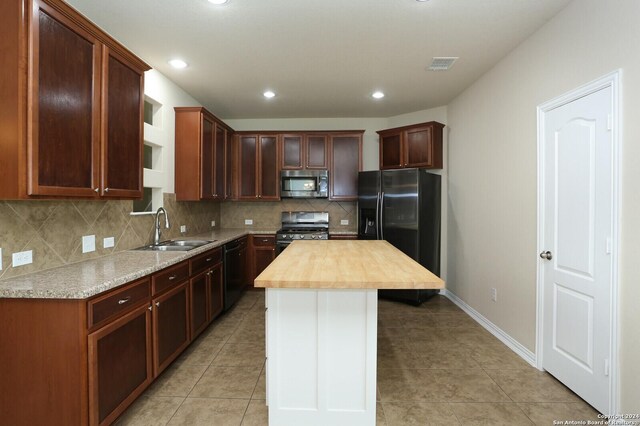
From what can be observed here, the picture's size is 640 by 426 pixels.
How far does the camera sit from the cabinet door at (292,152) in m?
4.84

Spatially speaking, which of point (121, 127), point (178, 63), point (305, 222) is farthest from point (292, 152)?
point (121, 127)

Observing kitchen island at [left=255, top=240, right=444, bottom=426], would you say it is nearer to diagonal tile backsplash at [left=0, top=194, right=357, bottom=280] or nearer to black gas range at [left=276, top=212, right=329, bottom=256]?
diagonal tile backsplash at [left=0, top=194, right=357, bottom=280]

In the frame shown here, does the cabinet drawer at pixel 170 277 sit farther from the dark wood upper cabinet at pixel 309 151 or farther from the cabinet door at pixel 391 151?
the cabinet door at pixel 391 151

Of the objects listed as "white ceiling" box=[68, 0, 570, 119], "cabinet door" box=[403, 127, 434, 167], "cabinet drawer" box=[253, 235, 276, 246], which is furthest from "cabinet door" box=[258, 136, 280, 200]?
"cabinet door" box=[403, 127, 434, 167]

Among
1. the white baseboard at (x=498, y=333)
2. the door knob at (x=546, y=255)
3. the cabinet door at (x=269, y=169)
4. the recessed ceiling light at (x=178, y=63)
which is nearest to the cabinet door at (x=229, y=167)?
the cabinet door at (x=269, y=169)

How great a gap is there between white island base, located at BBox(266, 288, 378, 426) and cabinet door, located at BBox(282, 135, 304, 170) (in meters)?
3.31

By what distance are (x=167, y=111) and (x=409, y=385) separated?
11.3ft

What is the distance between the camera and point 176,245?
3160 millimetres

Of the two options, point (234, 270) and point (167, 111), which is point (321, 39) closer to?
point (167, 111)

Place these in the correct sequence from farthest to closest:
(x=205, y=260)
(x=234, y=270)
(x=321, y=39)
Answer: (x=234, y=270), (x=205, y=260), (x=321, y=39)

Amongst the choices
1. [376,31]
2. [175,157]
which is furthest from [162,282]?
[376,31]

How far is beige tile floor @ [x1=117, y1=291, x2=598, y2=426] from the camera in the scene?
6.40 ft

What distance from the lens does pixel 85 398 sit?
5.15 ft

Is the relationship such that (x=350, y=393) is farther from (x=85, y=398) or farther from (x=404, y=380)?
(x=85, y=398)
